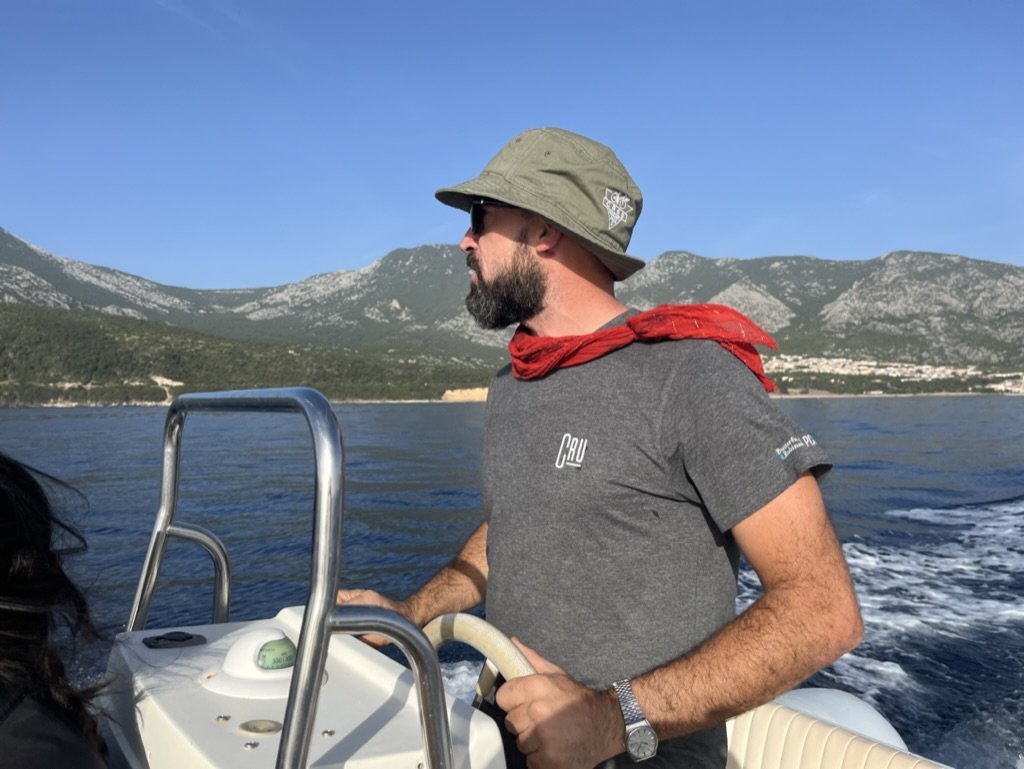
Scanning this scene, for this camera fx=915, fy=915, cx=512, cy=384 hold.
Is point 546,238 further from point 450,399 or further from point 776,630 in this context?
point 450,399

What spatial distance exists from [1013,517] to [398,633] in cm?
1906

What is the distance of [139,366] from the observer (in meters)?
64.9

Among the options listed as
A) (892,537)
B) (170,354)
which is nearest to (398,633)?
(892,537)

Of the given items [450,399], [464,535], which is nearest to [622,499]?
[464,535]

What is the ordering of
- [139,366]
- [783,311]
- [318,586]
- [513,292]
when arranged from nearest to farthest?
[318,586], [513,292], [139,366], [783,311]

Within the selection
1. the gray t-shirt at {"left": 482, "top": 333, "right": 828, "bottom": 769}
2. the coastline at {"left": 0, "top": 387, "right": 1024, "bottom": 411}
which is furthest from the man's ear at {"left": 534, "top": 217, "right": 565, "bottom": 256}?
the coastline at {"left": 0, "top": 387, "right": 1024, "bottom": 411}

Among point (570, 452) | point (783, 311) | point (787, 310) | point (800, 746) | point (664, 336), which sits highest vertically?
point (787, 310)

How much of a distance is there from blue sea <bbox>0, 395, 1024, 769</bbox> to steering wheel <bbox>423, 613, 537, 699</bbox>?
25.0 inches

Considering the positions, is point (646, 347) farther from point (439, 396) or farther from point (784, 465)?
point (439, 396)

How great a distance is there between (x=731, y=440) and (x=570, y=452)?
1.13 feet

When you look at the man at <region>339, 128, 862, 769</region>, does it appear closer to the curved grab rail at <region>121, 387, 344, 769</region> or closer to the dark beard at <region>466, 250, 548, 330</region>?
the dark beard at <region>466, 250, 548, 330</region>

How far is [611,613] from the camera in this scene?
1.83m

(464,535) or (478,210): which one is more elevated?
(478,210)

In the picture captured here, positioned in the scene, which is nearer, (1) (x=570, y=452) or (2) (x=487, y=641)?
(2) (x=487, y=641)
